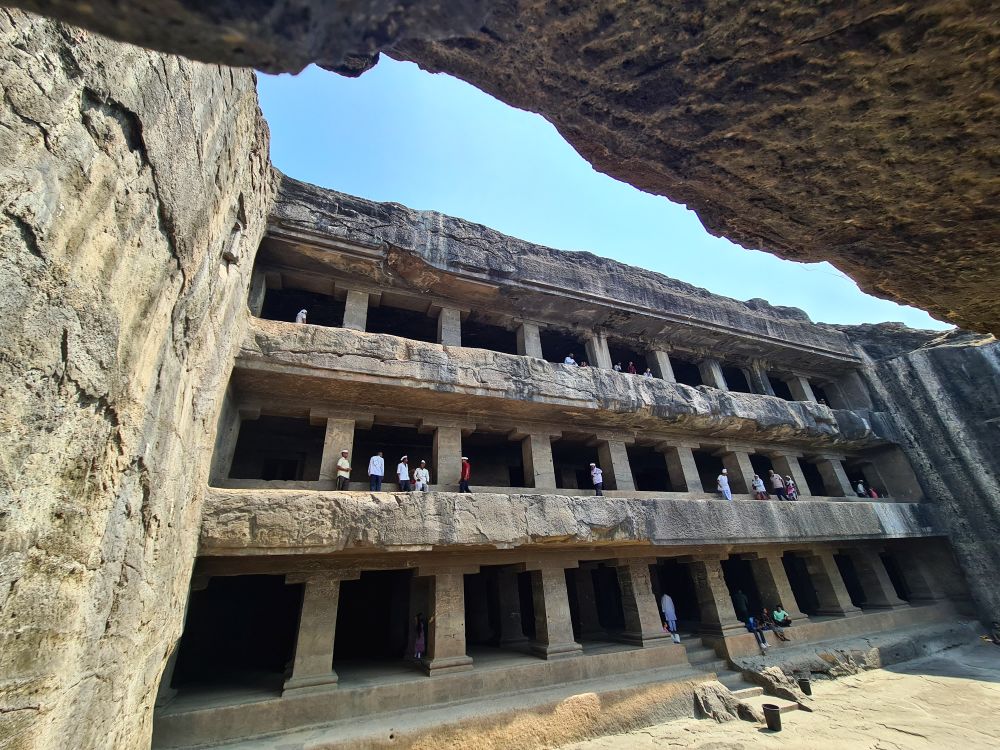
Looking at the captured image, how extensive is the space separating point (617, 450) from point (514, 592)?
400cm

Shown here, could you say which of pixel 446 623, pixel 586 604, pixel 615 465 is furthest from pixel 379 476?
pixel 586 604

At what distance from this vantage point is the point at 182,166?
3.86m

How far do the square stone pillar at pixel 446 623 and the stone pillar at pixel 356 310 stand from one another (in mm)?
4903

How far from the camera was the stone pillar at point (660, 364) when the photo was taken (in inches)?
488

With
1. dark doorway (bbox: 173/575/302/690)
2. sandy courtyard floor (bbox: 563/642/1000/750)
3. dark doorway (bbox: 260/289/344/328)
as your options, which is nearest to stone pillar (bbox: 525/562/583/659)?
sandy courtyard floor (bbox: 563/642/1000/750)

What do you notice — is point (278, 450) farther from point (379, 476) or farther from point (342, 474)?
point (379, 476)

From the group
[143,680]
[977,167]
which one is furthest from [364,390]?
[977,167]

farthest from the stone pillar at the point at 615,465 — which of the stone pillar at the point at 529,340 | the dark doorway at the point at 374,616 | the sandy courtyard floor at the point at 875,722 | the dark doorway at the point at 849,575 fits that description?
the dark doorway at the point at 849,575

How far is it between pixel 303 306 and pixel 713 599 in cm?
1154

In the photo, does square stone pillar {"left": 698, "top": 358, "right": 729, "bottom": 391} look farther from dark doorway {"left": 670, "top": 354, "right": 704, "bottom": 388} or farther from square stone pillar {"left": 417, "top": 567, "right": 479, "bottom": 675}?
square stone pillar {"left": 417, "top": 567, "right": 479, "bottom": 675}

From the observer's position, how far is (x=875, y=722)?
773cm

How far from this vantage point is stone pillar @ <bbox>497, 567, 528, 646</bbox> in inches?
381

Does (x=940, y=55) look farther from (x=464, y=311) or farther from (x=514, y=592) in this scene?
(x=514, y=592)

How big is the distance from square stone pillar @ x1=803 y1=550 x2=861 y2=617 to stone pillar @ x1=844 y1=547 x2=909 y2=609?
5.10 feet
